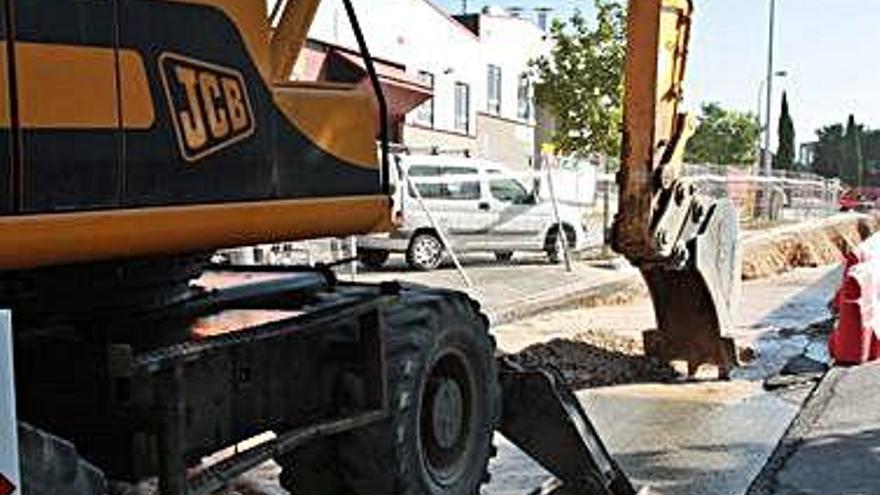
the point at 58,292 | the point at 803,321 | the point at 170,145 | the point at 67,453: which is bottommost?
the point at 803,321

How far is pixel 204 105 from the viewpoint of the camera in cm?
443

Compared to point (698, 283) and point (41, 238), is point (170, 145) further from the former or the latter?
point (698, 283)

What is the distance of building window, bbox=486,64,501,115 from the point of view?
2146 inches

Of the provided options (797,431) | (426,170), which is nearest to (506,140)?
(426,170)

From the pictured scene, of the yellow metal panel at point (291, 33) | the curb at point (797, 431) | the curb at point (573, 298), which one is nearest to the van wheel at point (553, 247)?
the curb at point (573, 298)

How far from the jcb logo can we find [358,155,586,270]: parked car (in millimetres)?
16802

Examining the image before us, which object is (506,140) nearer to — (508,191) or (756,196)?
(756,196)

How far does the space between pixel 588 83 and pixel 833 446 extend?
3121 cm

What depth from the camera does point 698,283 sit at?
11.8 metres

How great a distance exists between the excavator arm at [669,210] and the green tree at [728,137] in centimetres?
7630

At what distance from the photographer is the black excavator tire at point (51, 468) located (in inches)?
145

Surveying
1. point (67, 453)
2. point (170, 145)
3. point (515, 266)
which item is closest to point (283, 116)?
point (170, 145)

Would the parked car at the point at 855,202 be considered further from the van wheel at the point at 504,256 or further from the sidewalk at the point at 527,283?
the sidewalk at the point at 527,283

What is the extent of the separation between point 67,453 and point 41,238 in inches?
24.4
